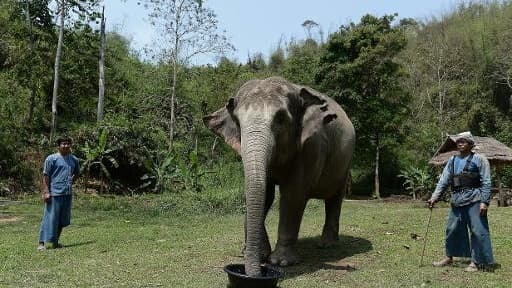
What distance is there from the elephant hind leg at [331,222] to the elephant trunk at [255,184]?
322 cm

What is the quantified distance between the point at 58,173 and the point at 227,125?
11.3 feet

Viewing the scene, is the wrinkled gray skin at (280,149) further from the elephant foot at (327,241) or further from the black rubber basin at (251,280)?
the elephant foot at (327,241)

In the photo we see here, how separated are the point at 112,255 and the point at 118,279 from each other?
1762 millimetres

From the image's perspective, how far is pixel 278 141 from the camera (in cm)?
668

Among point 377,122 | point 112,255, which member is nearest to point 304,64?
point 377,122

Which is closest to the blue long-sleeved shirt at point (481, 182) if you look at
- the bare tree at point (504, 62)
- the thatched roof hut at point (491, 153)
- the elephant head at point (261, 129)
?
the elephant head at point (261, 129)

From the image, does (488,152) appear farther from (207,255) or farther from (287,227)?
(287,227)

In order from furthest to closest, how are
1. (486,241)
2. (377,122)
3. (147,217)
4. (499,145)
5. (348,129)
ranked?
(377,122) < (499,145) < (147,217) < (348,129) < (486,241)

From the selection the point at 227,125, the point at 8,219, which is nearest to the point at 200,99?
the point at 8,219

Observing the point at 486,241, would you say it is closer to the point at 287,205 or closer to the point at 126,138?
the point at 287,205

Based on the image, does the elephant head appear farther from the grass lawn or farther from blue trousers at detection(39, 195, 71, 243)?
blue trousers at detection(39, 195, 71, 243)

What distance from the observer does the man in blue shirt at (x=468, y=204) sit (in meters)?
7.18

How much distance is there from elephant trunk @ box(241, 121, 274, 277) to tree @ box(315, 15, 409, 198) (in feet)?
75.7

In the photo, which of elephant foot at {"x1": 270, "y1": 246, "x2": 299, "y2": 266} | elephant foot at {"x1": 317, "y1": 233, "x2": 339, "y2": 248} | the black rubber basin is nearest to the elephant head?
the black rubber basin
